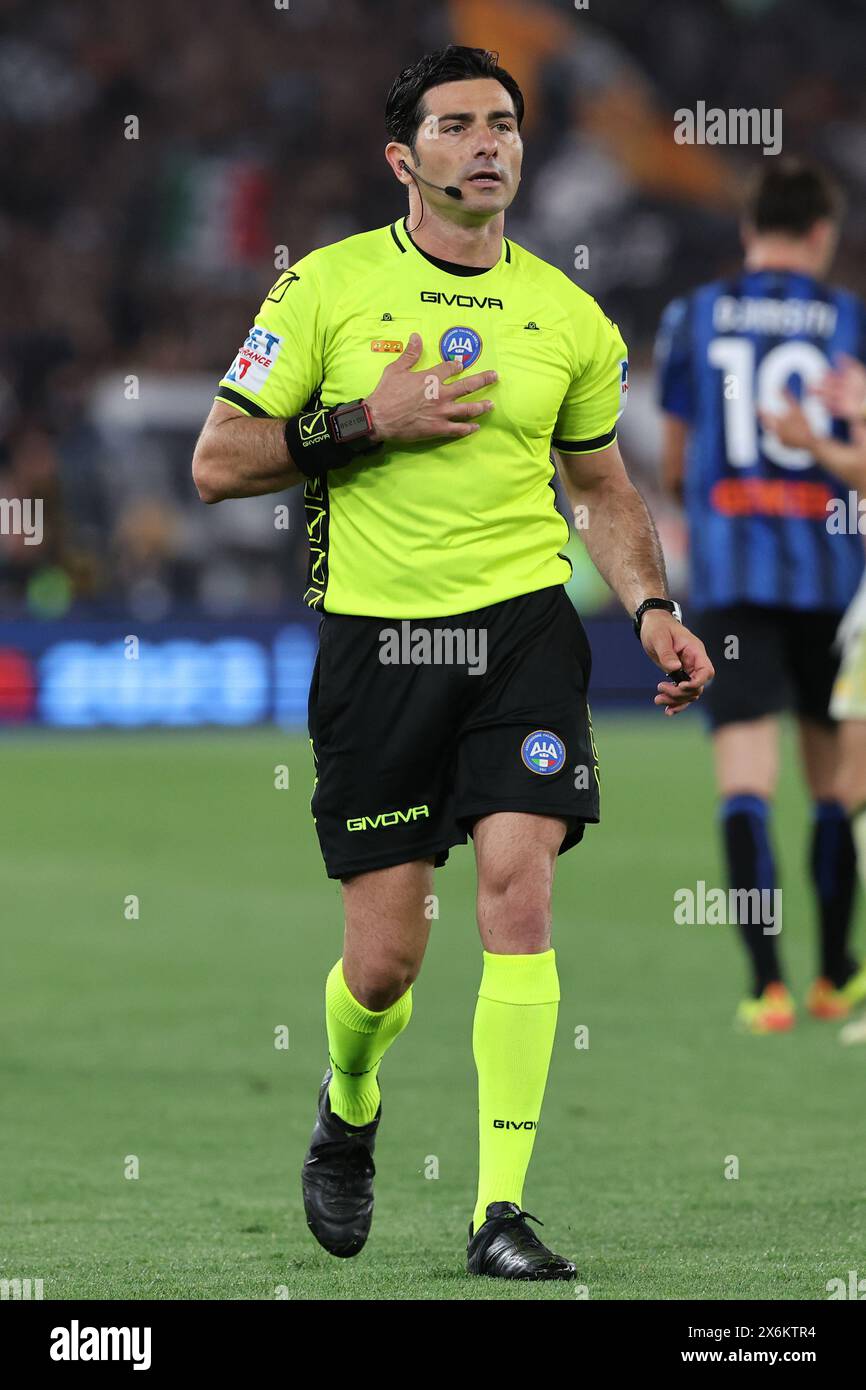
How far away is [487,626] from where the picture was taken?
4.65 meters

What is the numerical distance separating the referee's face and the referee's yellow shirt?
175 mm

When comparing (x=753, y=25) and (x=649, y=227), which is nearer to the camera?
(x=649, y=227)

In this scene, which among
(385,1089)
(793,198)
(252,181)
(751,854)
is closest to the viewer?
(385,1089)

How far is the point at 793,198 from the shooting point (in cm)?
785

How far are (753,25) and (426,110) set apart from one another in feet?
90.2

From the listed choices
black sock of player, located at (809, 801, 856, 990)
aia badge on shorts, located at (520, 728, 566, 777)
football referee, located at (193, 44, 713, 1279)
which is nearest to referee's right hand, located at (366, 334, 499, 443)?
football referee, located at (193, 44, 713, 1279)

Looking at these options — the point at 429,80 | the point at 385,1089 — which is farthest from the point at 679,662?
the point at 385,1089

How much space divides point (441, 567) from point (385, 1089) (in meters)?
2.43

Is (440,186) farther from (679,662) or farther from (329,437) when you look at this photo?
(679,662)

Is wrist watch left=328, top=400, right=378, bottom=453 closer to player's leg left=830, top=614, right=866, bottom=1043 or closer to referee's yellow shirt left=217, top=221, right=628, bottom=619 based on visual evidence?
referee's yellow shirt left=217, top=221, right=628, bottom=619

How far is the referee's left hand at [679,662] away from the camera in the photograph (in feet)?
15.1

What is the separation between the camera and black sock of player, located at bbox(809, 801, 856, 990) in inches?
311
